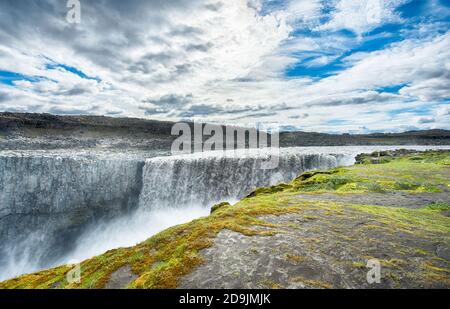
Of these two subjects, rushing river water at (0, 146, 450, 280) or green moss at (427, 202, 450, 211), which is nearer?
green moss at (427, 202, 450, 211)

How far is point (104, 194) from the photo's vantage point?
5681 centimetres

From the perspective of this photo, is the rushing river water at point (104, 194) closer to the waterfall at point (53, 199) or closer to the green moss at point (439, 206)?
the waterfall at point (53, 199)

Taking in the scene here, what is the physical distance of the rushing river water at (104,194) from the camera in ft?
151

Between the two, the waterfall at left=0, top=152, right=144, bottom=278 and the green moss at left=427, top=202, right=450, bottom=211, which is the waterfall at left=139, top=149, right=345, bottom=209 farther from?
the green moss at left=427, top=202, right=450, bottom=211

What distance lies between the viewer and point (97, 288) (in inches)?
289

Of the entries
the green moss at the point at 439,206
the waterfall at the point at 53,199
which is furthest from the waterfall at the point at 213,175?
the green moss at the point at 439,206

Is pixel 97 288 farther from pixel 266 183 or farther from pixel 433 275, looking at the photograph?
pixel 266 183

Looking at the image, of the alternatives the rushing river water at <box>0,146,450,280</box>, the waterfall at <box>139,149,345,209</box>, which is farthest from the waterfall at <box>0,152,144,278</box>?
the waterfall at <box>139,149,345,209</box>

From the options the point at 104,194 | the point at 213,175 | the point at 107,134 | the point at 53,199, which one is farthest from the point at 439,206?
the point at 107,134

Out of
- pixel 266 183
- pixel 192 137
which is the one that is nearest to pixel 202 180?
pixel 266 183

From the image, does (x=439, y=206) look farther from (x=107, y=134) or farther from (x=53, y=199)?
(x=107, y=134)

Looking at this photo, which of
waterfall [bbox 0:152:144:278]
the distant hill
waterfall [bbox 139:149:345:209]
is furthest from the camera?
the distant hill

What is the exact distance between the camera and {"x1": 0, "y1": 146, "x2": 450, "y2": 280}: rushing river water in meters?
46.1

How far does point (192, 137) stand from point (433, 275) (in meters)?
172
